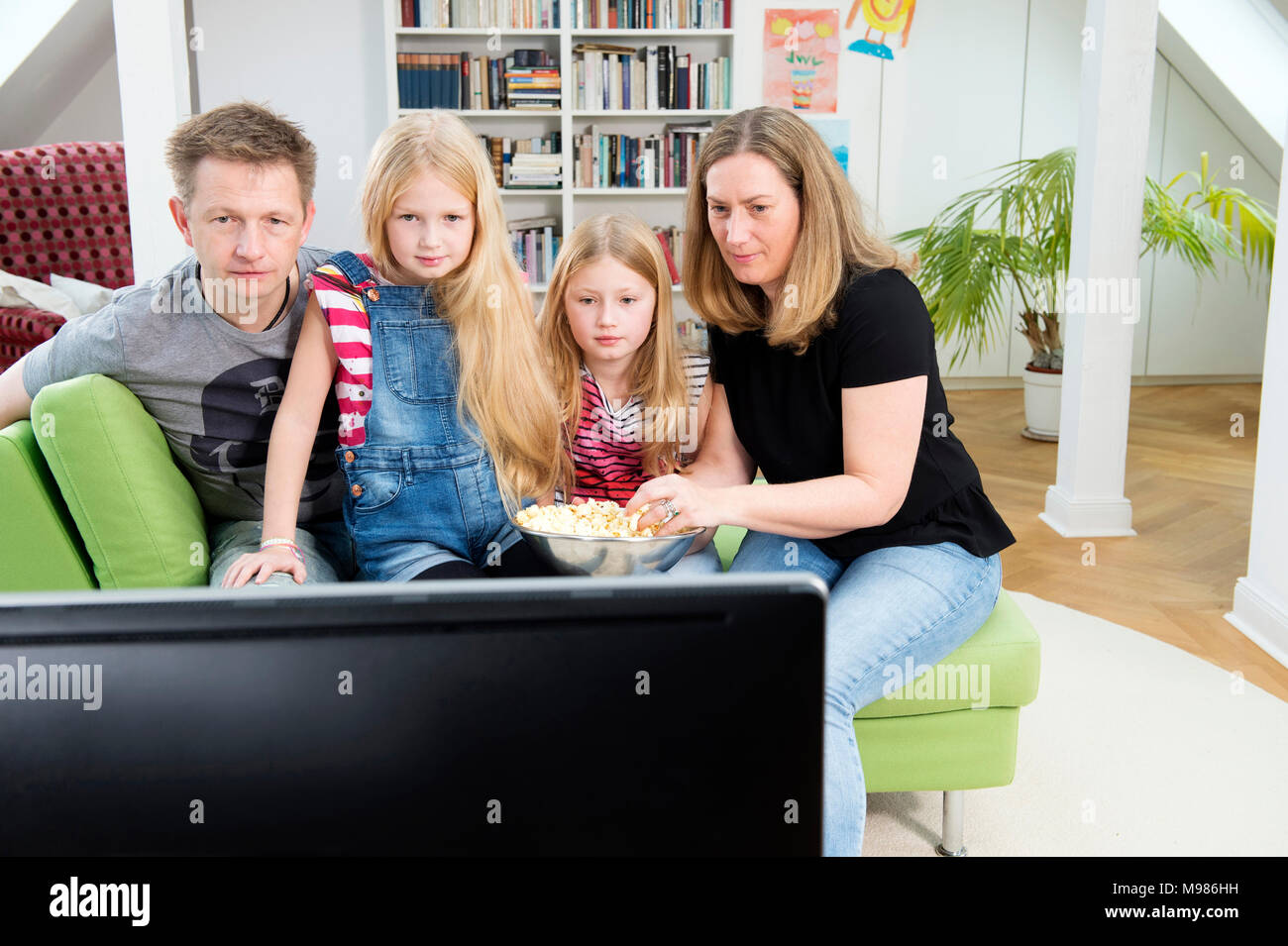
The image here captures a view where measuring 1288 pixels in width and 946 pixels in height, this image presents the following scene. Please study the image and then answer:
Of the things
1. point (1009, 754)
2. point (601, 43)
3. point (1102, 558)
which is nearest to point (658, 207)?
point (601, 43)

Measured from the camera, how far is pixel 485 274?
173 cm

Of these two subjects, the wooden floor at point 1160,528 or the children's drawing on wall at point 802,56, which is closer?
the wooden floor at point 1160,528

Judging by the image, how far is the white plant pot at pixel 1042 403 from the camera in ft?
16.2

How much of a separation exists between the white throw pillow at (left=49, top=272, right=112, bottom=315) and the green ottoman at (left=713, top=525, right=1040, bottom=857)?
10.3 ft

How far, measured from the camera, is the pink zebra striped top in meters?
1.67

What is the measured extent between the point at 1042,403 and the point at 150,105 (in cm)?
386

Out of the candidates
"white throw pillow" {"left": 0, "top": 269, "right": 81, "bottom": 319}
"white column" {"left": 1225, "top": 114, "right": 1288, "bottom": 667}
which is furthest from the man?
"white column" {"left": 1225, "top": 114, "right": 1288, "bottom": 667}

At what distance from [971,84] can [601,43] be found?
2050 mm

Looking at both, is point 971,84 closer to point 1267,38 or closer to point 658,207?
point 1267,38

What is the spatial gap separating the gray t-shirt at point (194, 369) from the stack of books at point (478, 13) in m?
3.62

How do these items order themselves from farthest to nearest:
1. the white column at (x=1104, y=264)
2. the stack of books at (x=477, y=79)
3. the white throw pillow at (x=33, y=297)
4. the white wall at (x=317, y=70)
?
the white wall at (x=317, y=70)
the stack of books at (x=477, y=79)
the white throw pillow at (x=33, y=297)
the white column at (x=1104, y=264)

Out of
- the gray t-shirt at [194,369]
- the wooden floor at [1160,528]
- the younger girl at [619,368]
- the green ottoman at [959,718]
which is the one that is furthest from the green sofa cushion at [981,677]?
the wooden floor at [1160,528]

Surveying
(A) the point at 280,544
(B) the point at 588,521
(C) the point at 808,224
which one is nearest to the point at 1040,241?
(C) the point at 808,224

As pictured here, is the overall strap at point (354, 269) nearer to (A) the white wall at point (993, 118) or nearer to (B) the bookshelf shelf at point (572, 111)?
(B) the bookshelf shelf at point (572, 111)
